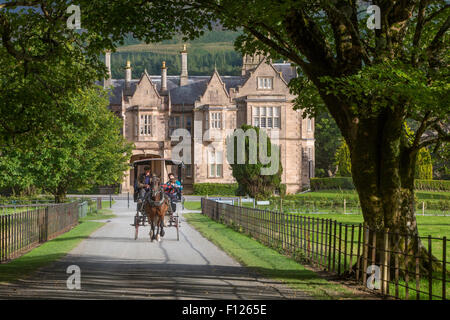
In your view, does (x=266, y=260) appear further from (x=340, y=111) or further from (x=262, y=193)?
(x=262, y=193)

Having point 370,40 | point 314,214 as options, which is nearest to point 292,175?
point 314,214

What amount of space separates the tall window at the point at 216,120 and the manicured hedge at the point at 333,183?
38.8 feet

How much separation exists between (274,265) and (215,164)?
2124 inches

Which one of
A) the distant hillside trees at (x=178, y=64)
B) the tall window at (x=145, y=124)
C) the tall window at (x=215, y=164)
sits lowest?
the tall window at (x=215, y=164)

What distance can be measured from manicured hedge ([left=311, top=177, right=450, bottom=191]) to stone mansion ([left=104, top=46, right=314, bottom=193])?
8.21 ft

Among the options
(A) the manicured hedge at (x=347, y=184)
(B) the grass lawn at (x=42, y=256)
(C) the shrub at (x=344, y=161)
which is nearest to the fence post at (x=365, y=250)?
(B) the grass lawn at (x=42, y=256)

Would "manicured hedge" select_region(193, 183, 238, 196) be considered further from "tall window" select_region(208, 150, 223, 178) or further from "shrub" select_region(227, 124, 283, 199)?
"shrub" select_region(227, 124, 283, 199)

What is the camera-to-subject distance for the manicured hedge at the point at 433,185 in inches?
2386

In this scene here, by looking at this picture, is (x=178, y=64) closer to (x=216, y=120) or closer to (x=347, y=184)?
(x=216, y=120)

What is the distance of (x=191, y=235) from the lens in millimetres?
23719

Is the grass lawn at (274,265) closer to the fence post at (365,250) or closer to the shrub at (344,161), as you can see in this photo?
the fence post at (365,250)

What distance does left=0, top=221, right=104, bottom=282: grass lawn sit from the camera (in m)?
13.8

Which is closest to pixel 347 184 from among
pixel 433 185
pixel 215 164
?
pixel 433 185

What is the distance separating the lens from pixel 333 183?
214 feet
